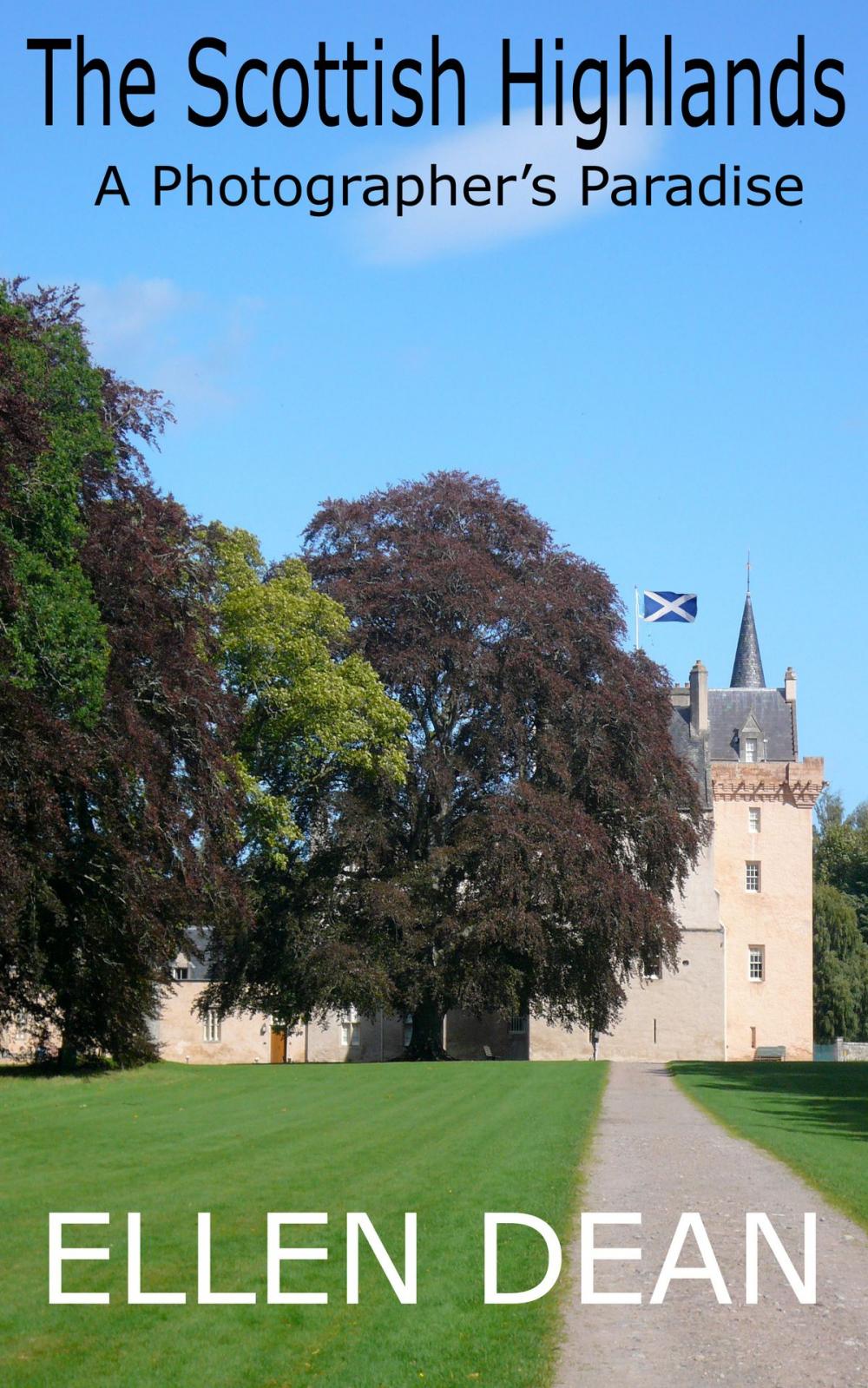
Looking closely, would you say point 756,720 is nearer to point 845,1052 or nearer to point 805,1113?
point 845,1052

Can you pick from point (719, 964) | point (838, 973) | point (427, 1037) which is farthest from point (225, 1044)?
point (838, 973)

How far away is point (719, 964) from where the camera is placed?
60875 millimetres

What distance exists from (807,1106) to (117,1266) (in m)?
17.7

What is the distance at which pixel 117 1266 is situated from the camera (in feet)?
35.5

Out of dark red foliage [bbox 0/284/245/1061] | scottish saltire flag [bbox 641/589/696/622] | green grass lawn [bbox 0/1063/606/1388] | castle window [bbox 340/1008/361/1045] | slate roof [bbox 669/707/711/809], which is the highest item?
scottish saltire flag [bbox 641/589/696/622]

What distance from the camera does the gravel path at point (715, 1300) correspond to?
805cm

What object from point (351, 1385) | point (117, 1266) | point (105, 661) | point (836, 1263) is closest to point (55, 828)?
point (105, 661)

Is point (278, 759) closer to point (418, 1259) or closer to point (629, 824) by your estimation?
point (629, 824)

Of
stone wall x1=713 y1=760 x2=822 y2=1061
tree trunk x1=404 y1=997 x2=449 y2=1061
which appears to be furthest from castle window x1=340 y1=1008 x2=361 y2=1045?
stone wall x1=713 y1=760 x2=822 y2=1061

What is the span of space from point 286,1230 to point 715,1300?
3.65m

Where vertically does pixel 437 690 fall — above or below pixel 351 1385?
above

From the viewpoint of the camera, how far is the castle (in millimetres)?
60219

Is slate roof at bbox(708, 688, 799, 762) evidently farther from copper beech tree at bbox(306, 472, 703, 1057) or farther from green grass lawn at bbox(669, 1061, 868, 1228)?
green grass lawn at bbox(669, 1061, 868, 1228)

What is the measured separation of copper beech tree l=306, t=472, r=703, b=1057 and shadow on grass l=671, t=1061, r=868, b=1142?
5.00 m
